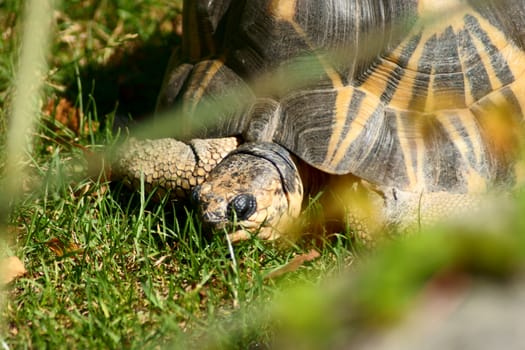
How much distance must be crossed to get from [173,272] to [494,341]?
2.70 m

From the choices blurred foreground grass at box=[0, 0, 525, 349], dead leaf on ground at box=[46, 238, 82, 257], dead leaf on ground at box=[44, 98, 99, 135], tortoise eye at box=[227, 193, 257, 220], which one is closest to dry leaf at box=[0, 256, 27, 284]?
blurred foreground grass at box=[0, 0, 525, 349]

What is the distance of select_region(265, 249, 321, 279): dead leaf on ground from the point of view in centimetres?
341

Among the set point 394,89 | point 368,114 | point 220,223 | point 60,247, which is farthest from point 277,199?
point 60,247

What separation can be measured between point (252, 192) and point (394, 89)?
79 centimetres

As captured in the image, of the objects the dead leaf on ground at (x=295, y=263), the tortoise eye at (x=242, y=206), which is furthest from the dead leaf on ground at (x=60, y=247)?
the dead leaf on ground at (x=295, y=263)

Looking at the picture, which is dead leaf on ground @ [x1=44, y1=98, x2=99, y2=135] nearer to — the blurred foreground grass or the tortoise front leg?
the blurred foreground grass

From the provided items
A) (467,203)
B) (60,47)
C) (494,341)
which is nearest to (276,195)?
(467,203)

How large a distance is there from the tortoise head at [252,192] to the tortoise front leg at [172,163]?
4.8 inches

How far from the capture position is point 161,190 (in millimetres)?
4094

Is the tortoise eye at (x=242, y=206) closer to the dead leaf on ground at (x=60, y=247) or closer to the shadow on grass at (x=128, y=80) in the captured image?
the dead leaf on ground at (x=60, y=247)

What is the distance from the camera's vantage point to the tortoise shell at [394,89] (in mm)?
3703

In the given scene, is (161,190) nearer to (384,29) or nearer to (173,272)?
(173,272)

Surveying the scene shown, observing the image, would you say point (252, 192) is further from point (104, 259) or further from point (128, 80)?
point (128, 80)

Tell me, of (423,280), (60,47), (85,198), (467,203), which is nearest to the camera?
(423,280)
